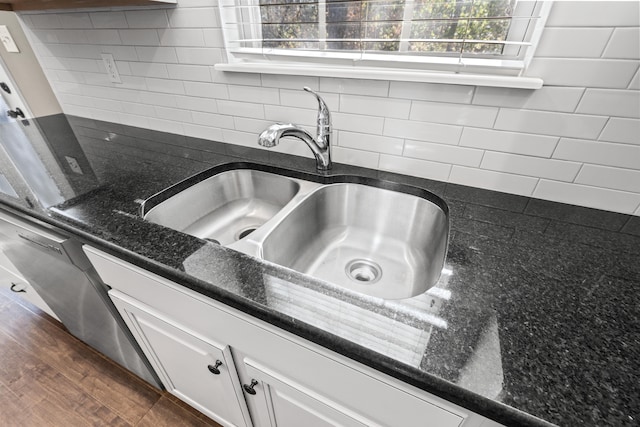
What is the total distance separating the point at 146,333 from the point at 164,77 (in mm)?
1010

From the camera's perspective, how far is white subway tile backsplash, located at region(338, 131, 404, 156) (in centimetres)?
93

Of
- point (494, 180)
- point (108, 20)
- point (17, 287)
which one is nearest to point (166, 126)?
point (108, 20)

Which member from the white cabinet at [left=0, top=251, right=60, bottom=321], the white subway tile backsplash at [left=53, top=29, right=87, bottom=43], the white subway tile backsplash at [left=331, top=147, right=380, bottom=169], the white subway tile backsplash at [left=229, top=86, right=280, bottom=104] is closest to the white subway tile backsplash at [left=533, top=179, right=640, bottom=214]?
the white subway tile backsplash at [left=331, top=147, right=380, bottom=169]

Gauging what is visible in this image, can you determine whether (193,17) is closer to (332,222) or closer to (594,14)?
→ (332,222)

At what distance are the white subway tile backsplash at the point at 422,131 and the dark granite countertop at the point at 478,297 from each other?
0.13m

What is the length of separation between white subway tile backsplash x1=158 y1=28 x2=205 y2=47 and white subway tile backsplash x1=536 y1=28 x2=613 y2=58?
1.05 metres

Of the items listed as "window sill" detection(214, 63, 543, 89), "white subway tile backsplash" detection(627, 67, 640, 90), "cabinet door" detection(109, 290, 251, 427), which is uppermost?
"white subway tile backsplash" detection(627, 67, 640, 90)

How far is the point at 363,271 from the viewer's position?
86cm

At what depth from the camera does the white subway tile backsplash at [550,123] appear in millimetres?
698

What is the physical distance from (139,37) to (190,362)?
125 centimetres

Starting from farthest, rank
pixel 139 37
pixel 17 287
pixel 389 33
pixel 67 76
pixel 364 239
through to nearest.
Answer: pixel 67 76
pixel 17 287
pixel 139 37
pixel 364 239
pixel 389 33

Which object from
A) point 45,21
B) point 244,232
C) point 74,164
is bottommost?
point 244,232

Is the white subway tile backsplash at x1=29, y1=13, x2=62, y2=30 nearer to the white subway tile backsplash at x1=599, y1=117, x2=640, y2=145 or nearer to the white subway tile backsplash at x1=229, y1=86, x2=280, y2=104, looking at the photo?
the white subway tile backsplash at x1=229, y1=86, x2=280, y2=104

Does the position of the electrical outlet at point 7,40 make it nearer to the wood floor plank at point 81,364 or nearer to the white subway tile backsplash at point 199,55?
the white subway tile backsplash at point 199,55
